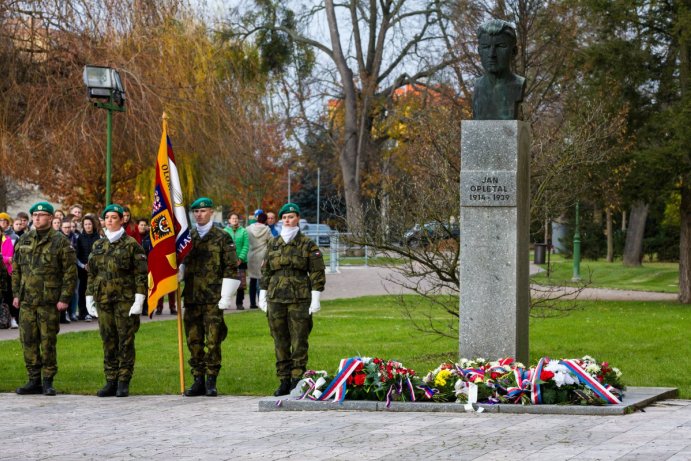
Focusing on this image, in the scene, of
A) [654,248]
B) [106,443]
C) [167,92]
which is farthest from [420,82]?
[106,443]

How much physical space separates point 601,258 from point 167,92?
121 ft

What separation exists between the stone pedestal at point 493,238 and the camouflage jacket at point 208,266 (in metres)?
2.56

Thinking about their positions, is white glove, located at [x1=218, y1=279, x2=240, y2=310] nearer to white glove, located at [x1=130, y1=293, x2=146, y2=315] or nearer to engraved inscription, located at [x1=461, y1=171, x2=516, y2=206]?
white glove, located at [x1=130, y1=293, x2=146, y2=315]

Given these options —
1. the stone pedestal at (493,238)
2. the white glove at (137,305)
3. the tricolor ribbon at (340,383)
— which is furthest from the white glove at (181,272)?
the stone pedestal at (493,238)

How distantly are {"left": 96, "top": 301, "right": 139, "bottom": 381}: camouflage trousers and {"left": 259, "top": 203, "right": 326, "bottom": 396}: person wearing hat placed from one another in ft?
4.94

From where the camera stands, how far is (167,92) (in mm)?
28766

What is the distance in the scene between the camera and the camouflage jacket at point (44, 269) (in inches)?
580

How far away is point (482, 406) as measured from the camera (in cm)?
1195

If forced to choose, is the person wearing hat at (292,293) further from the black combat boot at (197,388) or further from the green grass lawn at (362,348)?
the black combat boot at (197,388)

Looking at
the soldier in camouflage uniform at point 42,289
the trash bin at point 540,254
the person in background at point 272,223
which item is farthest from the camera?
the trash bin at point 540,254

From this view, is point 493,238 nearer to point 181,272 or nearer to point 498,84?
point 498,84

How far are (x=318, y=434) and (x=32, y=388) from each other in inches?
201

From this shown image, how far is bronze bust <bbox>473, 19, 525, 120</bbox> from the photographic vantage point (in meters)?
13.5

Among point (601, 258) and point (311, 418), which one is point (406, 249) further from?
point (601, 258)
